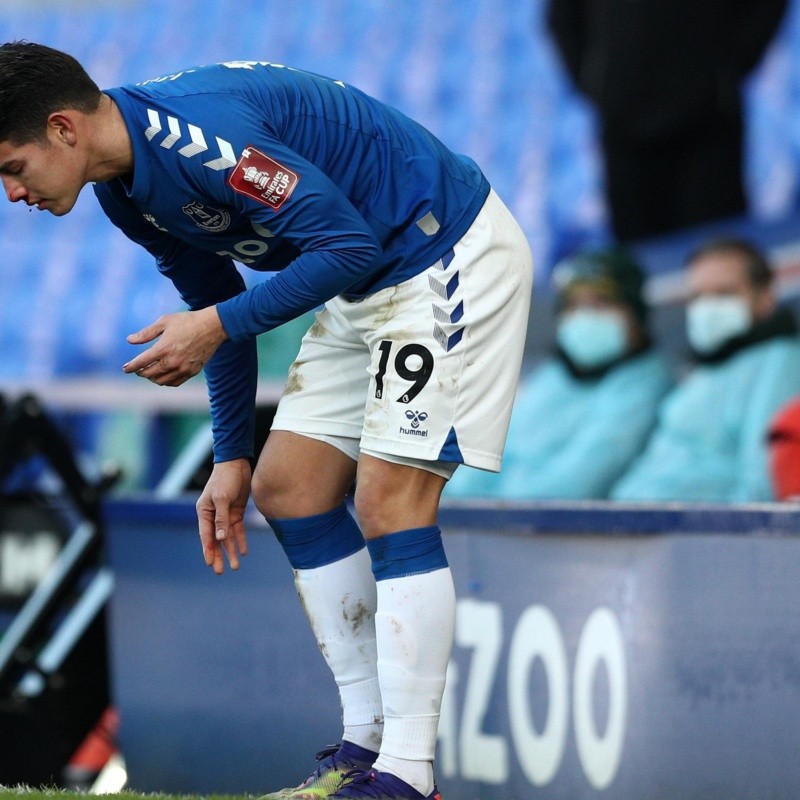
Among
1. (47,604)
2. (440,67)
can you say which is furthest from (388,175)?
(440,67)

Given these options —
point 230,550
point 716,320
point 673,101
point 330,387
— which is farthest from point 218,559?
point 673,101

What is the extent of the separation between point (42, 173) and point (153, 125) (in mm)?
190

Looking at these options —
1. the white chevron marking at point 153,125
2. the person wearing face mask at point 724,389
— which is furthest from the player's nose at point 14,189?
the person wearing face mask at point 724,389

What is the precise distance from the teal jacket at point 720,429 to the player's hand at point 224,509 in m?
2.11

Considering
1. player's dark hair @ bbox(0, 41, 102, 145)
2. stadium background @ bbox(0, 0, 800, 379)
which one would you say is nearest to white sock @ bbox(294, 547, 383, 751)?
player's dark hair @ bbox(0, 41, 102, 145)

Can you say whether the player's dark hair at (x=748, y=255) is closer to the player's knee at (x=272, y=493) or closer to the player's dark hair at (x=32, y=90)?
the player's knee at (x=272, y=493)

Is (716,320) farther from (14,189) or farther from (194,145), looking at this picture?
(14,189)

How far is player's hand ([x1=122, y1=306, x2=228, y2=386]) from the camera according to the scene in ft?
7.26

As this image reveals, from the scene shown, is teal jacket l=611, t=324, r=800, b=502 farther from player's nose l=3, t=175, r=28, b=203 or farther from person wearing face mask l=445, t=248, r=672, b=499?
player's nose l=3, t=175, r=28, b=203

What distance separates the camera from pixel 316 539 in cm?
261

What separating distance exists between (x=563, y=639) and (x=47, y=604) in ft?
6.50

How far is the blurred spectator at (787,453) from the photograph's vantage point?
370 cm

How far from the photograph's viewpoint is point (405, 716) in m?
2.40

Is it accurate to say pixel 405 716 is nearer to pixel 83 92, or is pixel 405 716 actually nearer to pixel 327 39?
pixel 83 92
